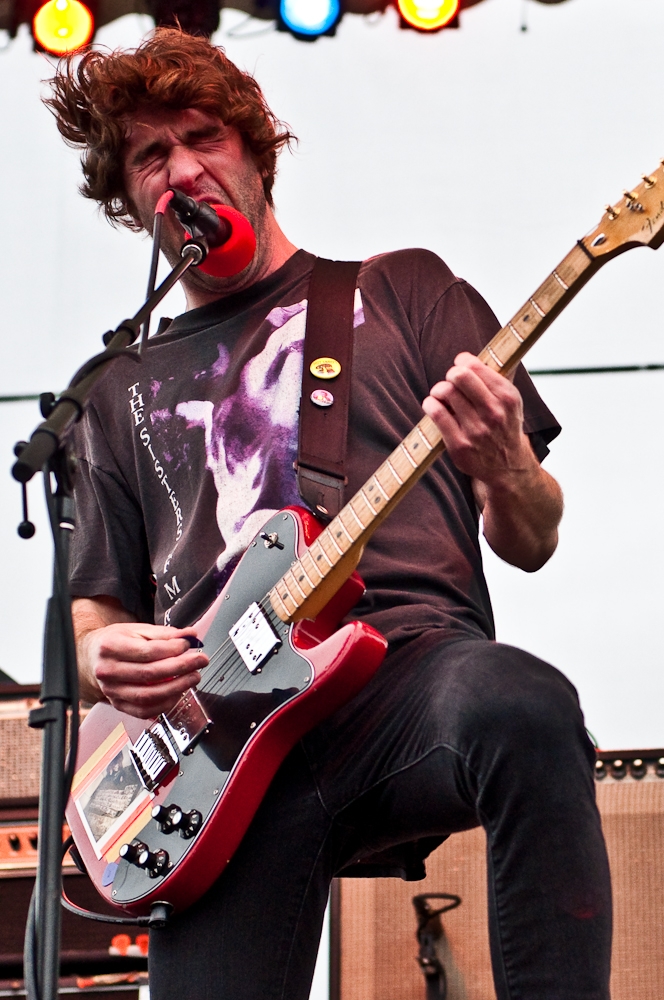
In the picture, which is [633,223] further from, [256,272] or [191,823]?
[191,823]

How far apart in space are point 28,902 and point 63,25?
2558 millimetres

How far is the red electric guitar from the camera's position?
1383mm

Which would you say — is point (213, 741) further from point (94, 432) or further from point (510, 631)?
point (510, 631)

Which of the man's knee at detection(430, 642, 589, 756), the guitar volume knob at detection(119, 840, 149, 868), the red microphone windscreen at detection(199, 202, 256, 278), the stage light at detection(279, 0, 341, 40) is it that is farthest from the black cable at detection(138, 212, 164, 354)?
the stage light at detection(279, 0, 341, 40)

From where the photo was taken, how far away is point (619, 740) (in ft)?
11.3

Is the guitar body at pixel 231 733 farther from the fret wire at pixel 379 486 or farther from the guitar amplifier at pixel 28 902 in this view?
the guitar amplifier at pixel 28 902

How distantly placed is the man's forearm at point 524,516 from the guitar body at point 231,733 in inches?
7.6

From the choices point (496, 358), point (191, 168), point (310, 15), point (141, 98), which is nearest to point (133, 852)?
point (496, 358)

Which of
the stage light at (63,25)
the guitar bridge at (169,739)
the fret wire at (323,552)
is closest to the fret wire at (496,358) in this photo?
the fret wire at (323,552)

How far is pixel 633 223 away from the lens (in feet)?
4.47

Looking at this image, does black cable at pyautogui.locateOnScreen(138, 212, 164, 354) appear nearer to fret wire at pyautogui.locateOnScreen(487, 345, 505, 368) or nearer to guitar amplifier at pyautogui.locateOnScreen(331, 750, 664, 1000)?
fret wire at pyautogui.locateOnScreen(487, 345, 505, 368)

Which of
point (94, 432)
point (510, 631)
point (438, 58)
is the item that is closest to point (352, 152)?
point (438, 58)

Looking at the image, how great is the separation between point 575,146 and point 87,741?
9.25 feet

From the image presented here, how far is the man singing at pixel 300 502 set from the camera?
123 cm
